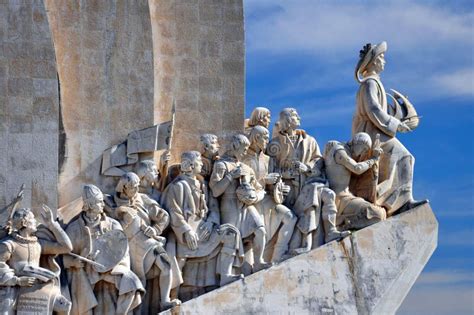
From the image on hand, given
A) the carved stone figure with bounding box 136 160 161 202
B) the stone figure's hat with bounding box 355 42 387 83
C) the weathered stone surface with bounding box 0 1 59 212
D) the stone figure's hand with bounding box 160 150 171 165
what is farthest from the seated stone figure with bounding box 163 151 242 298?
the stone figure's hat with bounding box 355 42 387 83

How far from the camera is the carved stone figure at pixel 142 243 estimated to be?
62.3 feet

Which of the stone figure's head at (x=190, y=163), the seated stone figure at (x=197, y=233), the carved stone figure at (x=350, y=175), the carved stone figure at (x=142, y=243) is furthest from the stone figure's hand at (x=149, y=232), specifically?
the carved stone figure at (x=350, y=175)

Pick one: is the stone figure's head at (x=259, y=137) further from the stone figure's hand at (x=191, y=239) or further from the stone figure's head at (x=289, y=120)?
the stone figure's hand at (x=191, y=239)

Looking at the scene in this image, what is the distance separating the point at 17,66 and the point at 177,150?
2255 mm

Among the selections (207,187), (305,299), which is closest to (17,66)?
(207,187)

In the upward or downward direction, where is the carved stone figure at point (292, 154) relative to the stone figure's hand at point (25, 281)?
upward

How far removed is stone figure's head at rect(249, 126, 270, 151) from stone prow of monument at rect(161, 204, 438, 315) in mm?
1365

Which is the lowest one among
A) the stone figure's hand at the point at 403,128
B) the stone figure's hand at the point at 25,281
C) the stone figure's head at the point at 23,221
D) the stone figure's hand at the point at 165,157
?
the stone figure's hand at the point at 25,281

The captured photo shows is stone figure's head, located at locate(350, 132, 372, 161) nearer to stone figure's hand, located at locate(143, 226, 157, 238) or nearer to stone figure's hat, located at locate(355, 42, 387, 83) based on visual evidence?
stone figure's hat, located at locate(355, 42, 387, 83)

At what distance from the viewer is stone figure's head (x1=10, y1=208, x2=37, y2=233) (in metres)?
18.4

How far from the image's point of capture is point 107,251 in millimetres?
18750

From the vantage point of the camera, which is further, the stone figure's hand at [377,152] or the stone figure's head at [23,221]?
the stone figure's hand at [377,152]

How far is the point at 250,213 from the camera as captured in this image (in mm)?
19469

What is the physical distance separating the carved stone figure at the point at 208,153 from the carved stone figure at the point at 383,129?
1719 mm
